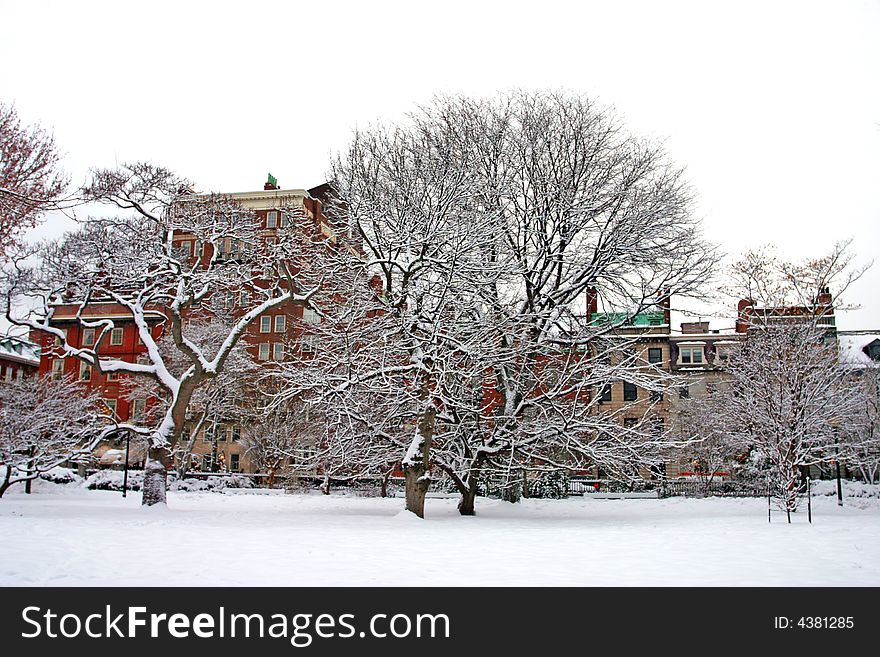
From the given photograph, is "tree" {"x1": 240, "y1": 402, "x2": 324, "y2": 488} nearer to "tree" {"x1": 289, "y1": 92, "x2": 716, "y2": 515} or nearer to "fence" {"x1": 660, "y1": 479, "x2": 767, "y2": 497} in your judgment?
"tree" {"x1": 289, "y1": 92, "x2": 716, "y2": 515}

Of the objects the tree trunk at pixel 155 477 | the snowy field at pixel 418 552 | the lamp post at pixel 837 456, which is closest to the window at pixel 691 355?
the lamp post at pixel 837 456

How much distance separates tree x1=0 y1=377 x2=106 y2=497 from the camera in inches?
910

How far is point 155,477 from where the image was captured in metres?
20.7

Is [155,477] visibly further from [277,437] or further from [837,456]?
[837,456]

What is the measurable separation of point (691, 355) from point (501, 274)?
4273 centimetres

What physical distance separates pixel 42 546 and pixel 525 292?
17.5 metres

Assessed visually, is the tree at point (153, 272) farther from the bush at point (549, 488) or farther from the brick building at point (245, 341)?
the brick building at point (245, 341)

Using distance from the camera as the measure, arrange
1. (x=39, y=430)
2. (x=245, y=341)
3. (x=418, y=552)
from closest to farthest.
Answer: (x=418, y=552), (x=39, y=430), (x=245, y=341)

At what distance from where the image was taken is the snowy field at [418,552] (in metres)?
9.03

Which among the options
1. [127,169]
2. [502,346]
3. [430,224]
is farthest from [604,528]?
[127,169]

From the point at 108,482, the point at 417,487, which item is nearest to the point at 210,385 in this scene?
the point at 108,482

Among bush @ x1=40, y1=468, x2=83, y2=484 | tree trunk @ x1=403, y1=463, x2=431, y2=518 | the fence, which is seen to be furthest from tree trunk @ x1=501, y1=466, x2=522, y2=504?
bush @ x1=40, y1=468, x2=83, y2=484

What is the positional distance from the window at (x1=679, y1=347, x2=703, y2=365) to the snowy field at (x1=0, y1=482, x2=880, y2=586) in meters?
40.8
